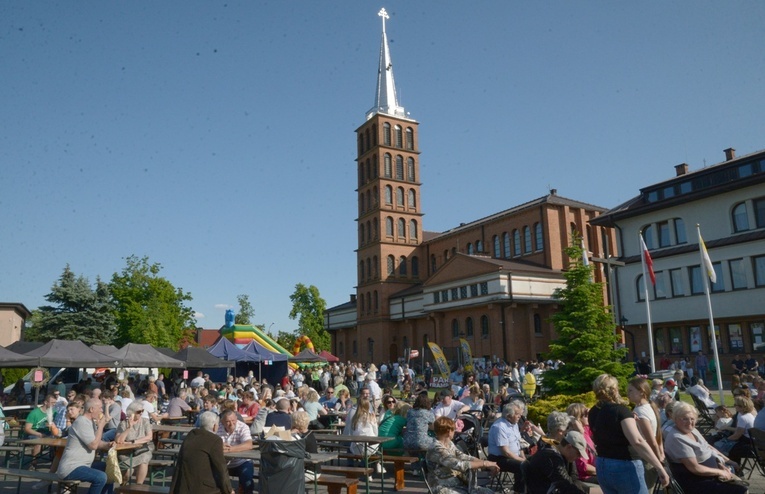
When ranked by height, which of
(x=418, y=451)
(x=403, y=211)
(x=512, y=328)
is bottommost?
(x=418, y=451)

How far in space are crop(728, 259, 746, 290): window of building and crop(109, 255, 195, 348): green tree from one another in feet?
129

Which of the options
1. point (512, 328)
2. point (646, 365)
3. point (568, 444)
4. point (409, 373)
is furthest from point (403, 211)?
point (568, 444)

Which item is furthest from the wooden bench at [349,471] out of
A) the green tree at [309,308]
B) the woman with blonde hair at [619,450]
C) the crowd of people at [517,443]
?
the green tree at [309,308]

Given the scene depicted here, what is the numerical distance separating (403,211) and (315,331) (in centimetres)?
2567

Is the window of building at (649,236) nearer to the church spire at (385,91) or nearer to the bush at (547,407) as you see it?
the bush at (547,407)

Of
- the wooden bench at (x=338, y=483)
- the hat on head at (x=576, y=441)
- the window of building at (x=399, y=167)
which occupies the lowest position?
the wooden bench at (x=338, y=483)

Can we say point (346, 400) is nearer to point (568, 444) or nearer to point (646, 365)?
point (568, 444)

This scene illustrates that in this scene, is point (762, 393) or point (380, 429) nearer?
point (380, 429)

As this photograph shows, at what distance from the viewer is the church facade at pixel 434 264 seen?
154 feet

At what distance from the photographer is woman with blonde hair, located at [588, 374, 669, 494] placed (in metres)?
5.36

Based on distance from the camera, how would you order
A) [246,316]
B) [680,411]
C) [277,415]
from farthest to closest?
1. [246,316]
2. [277,415]
3. [680,411]

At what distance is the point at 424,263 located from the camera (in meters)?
65.2

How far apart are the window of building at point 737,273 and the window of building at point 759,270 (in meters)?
0.58

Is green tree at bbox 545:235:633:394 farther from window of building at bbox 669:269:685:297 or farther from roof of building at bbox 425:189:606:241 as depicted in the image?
roof of building at bbox 425:189:606:241
